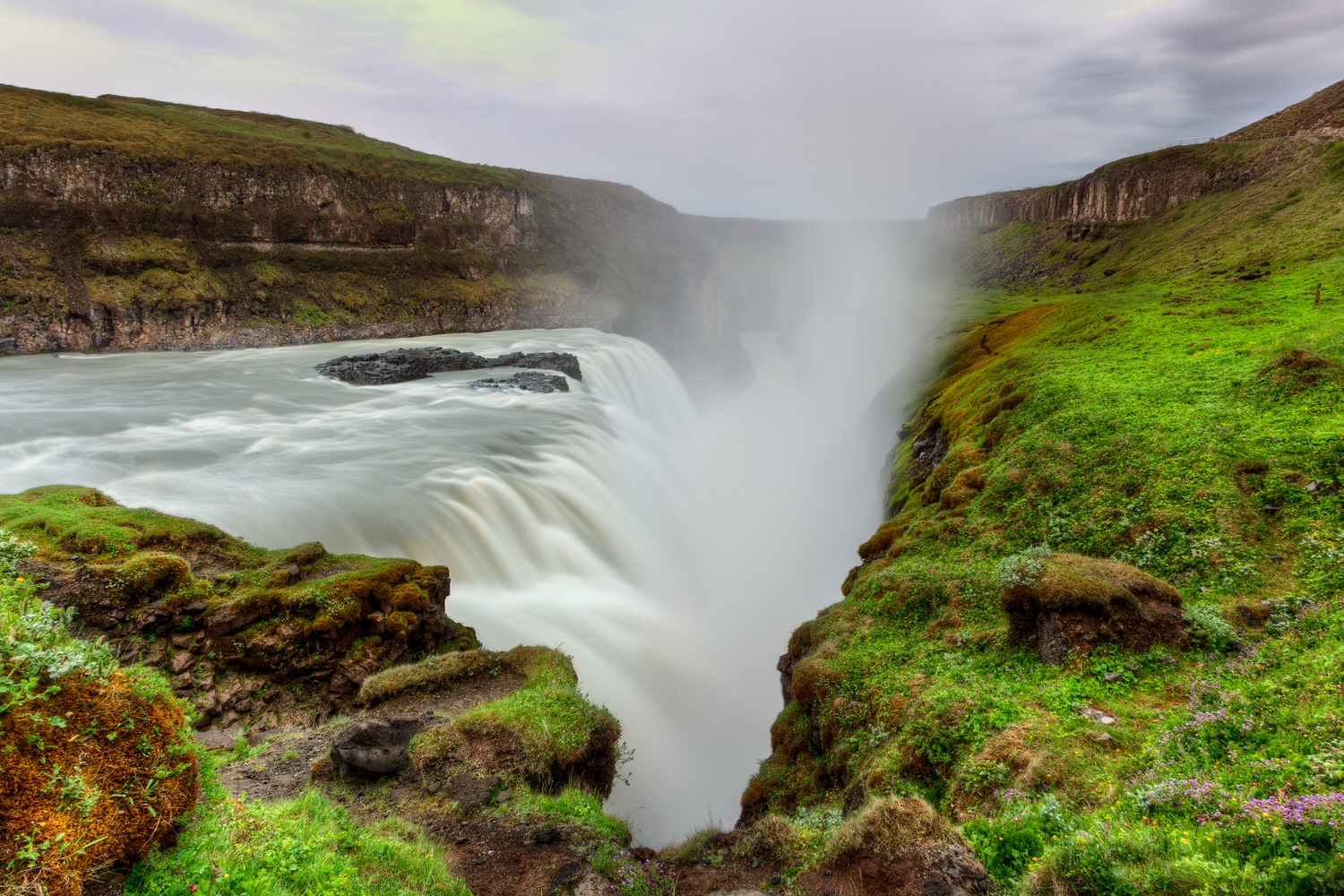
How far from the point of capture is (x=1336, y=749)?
464 cm

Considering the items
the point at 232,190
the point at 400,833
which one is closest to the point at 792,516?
the point at 400,833

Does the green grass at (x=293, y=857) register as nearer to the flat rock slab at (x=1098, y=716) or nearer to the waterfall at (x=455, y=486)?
the waterfall at (x=455, y=486)

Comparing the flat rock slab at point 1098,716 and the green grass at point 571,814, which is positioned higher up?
the flat rock slab at point 1098,716

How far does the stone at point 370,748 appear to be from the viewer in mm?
8227

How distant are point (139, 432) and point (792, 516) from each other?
31456mm

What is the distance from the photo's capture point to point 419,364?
44.0 metres

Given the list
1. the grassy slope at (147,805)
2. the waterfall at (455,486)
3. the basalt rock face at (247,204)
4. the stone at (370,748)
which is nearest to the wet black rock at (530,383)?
the waterfall at (455,486)

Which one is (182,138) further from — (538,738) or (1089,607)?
(1089,607)

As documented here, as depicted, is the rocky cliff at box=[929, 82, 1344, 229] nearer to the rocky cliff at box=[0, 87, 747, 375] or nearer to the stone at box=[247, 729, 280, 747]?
the rocky cliff at box=[0, 87, 747, 375]

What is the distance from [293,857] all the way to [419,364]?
42921 mm

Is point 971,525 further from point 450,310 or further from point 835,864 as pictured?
point 450,310

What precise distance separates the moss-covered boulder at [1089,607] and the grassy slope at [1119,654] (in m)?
0.37

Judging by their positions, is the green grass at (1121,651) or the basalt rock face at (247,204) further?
the basalt rock face at (247,204)

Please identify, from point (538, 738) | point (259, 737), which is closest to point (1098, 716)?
point (538, 738)
